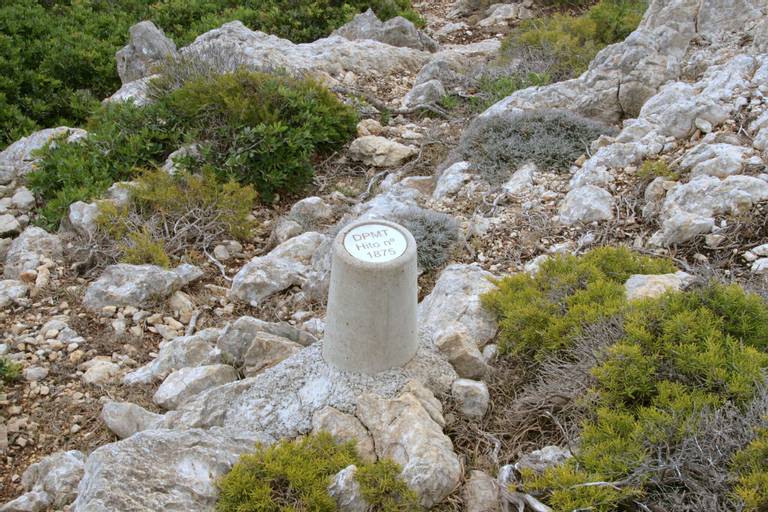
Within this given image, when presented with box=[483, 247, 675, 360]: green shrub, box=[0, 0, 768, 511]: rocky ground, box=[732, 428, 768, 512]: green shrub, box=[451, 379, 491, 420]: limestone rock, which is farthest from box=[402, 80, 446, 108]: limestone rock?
box=[732, 428, 768, 512]: green shrub

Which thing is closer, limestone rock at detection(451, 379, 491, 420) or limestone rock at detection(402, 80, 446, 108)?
limestone rock at detection(451, 379, 491, 420)

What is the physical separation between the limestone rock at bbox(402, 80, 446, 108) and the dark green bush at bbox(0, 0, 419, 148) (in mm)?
3953

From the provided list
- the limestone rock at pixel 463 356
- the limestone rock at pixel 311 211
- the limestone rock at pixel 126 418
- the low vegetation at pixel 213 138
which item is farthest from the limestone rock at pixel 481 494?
the low vegetation at pixel 213 138

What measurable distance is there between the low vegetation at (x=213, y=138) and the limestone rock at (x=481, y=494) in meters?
4.43

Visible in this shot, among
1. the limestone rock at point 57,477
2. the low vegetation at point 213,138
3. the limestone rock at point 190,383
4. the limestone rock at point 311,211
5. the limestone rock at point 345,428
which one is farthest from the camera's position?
the low vegetation at point 213,138

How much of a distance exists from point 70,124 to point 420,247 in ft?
22.3

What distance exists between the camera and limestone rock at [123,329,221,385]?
4.89 m

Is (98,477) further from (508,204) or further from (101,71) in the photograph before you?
(101,71)

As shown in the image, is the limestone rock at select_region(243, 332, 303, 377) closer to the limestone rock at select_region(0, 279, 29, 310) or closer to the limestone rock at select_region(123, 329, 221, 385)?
the limestone rock at select_region(123, 329, 221, 385)

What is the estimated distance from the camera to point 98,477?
3096 millimetres

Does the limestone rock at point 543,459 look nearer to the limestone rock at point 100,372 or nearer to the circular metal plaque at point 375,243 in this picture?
the circular metal plaque at point 375,243

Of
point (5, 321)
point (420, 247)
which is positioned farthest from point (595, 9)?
point (5, 321)

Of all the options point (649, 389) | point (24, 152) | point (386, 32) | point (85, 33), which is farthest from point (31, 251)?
point (386, 32)

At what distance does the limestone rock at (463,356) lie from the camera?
4160 millimetres
